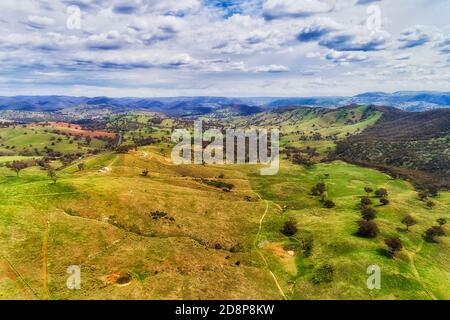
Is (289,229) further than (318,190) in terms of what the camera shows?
No

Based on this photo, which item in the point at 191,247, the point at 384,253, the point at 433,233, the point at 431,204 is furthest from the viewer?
the point at 431,204

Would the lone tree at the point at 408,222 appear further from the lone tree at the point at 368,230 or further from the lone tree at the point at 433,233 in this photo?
the lone tree at the point at 368,230

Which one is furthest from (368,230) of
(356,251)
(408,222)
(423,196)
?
(423,196)

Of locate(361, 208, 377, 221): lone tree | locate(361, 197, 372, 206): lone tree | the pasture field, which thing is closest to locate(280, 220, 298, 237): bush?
the pasture field

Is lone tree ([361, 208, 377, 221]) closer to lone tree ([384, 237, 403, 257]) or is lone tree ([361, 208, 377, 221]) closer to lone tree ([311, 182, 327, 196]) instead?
lone tree ([384, 237, 403, 257])

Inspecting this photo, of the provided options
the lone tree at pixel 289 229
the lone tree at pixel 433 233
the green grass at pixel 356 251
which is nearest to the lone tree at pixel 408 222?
the green grass at pixel 356 251

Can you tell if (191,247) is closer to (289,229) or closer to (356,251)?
(289,229)
